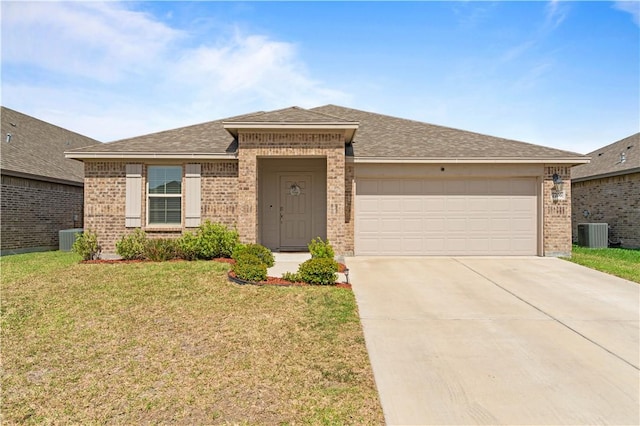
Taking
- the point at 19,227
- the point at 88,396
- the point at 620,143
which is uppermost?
the point at 620,143

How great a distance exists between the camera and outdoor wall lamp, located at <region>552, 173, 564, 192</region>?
10922 mm

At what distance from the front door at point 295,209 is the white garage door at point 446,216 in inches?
75.7

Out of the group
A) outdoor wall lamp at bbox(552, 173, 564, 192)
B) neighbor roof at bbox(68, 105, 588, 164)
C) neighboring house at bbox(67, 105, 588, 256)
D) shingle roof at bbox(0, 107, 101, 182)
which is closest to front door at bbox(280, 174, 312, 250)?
neighboring house at bbox(67, 105, 588, 256)

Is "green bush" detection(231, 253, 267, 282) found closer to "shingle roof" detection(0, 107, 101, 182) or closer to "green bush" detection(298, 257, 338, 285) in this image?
"green bush" detection(298, 257, 338, 285)

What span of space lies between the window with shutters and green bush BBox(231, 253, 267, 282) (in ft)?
14.1

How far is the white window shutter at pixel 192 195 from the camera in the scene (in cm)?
1055

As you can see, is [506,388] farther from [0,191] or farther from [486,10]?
[0,191]

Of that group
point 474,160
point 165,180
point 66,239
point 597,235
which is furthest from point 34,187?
point 597,235

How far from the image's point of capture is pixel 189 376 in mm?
3619

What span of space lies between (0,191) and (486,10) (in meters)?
16.0

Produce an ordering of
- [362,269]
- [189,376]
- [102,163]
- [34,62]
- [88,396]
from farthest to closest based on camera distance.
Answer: [102,163], [34,62], [362,269], [189,376], [88,396]

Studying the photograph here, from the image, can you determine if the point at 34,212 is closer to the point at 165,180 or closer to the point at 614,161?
the point at 165,180

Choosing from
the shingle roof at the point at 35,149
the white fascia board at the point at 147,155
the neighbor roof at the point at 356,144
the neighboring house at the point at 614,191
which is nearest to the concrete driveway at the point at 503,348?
the neighbor roof at the point at 356,144

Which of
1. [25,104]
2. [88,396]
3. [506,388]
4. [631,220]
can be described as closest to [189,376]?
[88,396]
